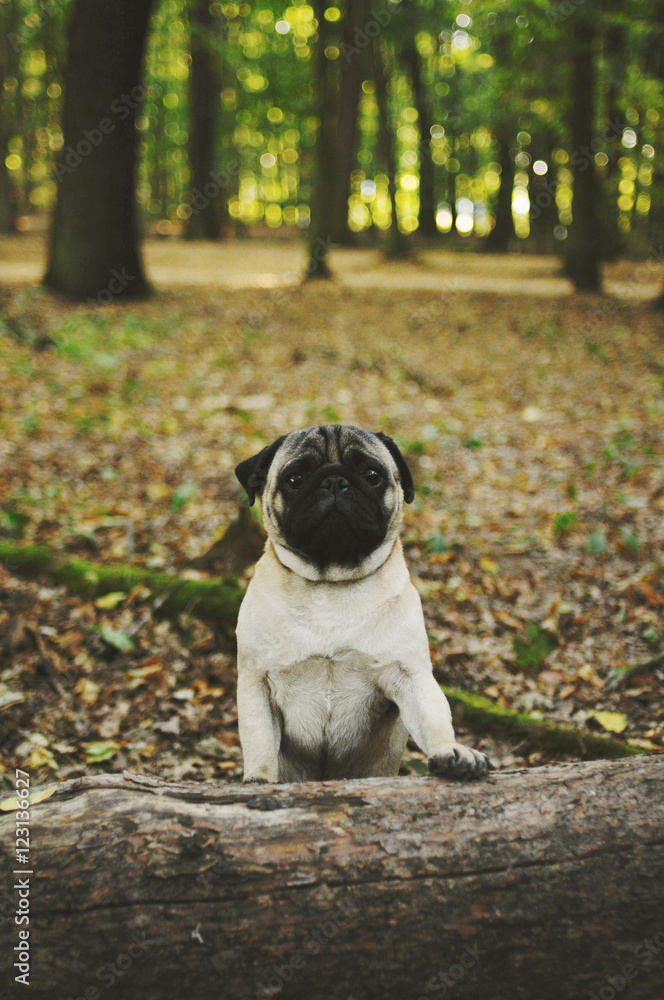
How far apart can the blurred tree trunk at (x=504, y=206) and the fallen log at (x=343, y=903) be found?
29.1 metres

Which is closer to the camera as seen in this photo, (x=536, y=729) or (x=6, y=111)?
(x=536, y=729)

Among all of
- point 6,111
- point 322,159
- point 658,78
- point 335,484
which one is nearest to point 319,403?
point 335,484

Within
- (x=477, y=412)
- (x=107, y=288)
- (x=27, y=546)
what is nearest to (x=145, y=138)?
(x=107, y=288)

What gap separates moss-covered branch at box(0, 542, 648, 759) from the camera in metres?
4.02

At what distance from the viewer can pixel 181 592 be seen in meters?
4.97

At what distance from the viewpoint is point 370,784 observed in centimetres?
237

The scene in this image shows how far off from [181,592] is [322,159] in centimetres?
1496

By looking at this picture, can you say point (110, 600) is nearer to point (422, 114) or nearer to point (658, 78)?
point (658, 78)

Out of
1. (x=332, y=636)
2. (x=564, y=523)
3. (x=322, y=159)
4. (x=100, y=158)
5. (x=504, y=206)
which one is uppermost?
(x=504, y=206)

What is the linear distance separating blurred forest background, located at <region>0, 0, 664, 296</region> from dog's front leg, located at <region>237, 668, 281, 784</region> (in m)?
12.0

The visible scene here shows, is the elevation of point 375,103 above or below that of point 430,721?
above

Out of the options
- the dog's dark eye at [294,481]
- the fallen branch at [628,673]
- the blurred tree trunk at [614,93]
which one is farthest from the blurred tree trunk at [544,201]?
the dog's dark eye at [294,481]

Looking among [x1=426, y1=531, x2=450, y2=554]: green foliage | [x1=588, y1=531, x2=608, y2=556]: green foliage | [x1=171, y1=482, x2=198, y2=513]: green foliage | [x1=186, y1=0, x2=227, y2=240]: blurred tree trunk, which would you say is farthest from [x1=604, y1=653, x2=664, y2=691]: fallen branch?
[x1=186, y1=0, x2=227, y2=240]: blurred tree trunk

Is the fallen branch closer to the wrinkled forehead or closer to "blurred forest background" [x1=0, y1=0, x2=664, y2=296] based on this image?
the wrinkled forehead
